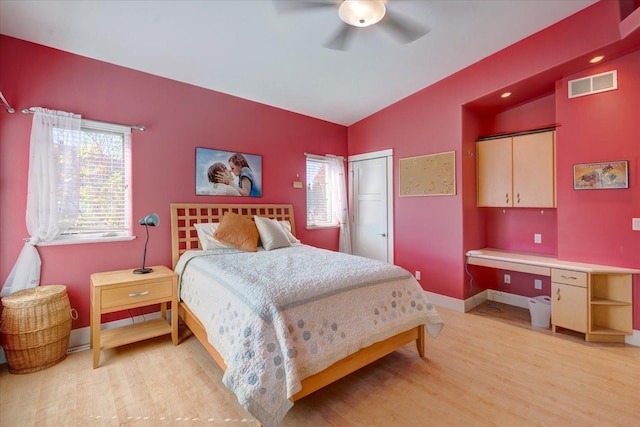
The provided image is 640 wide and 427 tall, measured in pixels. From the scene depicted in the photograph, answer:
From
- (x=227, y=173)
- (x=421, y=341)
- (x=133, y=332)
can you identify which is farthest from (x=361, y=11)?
(x=133, y=332)

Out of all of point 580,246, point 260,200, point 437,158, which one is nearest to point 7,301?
point 260,200

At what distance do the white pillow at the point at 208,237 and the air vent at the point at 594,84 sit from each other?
162 inches

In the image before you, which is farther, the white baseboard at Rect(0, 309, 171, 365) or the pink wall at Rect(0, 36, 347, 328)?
the white baseboard at Rect(0, 309, 171, 365)

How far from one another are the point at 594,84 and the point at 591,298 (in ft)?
7.18

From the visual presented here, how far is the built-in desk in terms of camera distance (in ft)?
8.97

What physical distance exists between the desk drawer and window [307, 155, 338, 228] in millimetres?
2939

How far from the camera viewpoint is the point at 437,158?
3775mm

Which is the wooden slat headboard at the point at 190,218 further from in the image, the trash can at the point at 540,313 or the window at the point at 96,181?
the trash can at the point at 540,313

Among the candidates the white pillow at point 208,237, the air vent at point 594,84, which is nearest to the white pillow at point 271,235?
the white pillow at point 208,237

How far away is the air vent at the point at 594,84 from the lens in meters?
2.79


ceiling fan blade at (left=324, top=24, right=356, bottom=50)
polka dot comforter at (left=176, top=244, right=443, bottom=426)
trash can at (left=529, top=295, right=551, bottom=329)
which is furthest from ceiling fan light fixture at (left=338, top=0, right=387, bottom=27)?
trash can at (left=529, top=295, right=551, bottom=329)

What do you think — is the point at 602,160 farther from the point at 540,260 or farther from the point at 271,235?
the point at 271,235

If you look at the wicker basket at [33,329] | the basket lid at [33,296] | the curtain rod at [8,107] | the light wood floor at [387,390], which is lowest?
the light wood floor at [387,390]

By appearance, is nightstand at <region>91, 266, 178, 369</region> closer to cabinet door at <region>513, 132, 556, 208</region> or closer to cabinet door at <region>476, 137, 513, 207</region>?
cabinet door at <region>476, 137, 513, 207</region>
